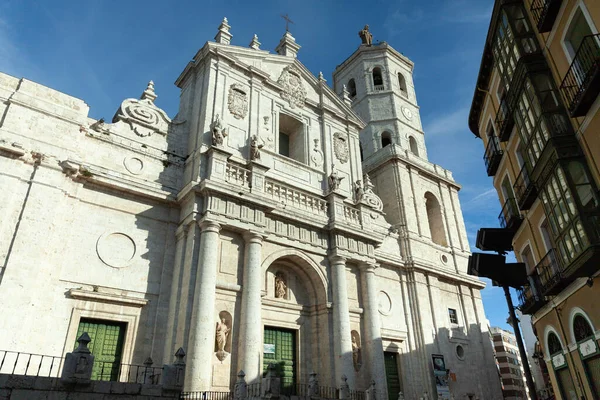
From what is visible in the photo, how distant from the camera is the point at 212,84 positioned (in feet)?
63.7

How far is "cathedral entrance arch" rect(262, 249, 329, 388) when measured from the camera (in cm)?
1684

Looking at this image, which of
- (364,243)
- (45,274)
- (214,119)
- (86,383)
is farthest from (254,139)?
(86,383)

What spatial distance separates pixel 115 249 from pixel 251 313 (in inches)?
196

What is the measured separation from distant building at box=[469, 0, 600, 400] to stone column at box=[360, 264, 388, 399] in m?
5.66

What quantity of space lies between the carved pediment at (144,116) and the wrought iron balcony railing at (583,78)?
14.0m

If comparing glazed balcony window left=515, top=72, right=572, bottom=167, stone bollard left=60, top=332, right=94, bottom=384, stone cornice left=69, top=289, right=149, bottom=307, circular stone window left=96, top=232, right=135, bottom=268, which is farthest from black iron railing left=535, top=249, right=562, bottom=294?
circular stone window left=96, top=232, right=135, bottom=268

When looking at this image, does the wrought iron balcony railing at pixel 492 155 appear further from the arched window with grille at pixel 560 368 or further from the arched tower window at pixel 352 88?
the arched tower window at pixel 352 88

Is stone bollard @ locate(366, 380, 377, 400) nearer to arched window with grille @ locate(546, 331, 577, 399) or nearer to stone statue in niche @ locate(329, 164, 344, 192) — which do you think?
arched window with grille @ locate(546, 331, 577, 399)

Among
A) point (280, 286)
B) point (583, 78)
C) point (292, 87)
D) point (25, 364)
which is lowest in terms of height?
point (25, 364)

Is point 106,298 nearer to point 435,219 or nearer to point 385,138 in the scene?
point 435,219

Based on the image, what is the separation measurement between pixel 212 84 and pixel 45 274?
400 inches

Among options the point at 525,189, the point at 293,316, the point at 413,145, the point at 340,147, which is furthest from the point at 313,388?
the point at 413,145

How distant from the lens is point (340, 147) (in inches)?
928

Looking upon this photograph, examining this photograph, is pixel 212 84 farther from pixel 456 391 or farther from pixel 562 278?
pixel 456 391
